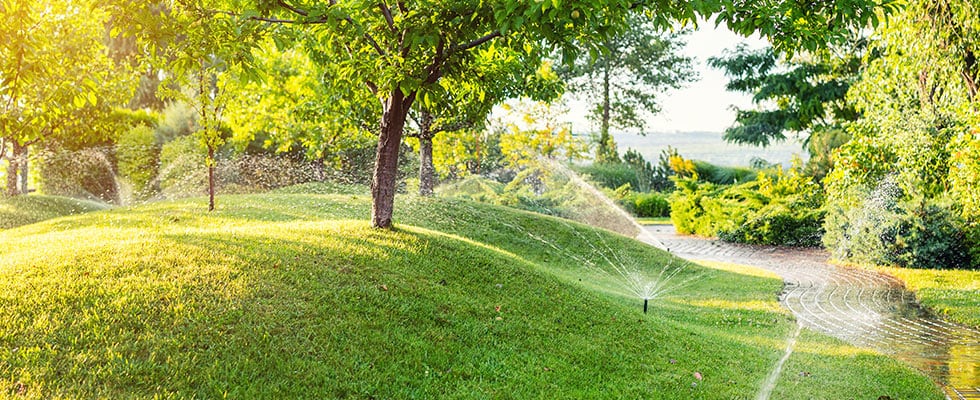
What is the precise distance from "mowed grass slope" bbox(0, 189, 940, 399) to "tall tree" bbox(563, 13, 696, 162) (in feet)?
79.8

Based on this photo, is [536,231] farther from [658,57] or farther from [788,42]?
[658,57]

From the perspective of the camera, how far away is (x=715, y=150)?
36406 millimetres

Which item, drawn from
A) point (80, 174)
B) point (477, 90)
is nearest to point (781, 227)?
point (477, 90)

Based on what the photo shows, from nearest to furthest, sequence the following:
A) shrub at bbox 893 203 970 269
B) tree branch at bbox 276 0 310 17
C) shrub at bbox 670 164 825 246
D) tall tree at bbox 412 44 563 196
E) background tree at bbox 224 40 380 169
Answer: tree branch at bbox 276 0 310 17 < tall tree at bbox 412 44 563 196 < shrub at bbox 893 203 970 269 < background tree at bbox 224 40 380 169 < shrub at bbox 670 164 825 246

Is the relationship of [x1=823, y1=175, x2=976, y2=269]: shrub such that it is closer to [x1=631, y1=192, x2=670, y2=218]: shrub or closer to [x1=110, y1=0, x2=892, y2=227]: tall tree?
[x1=110, y1=0, x2=892, y2=227]: tall tree

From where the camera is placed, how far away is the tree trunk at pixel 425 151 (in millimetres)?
13609

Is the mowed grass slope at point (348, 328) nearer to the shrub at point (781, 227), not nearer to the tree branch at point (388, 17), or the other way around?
the tree branch at point (388, 17)

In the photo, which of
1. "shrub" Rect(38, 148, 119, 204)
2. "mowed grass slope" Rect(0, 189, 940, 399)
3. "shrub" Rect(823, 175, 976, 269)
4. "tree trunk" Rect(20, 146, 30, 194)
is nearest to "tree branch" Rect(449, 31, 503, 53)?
"mowed grass slope" Rect(0, 189, 940, 399)

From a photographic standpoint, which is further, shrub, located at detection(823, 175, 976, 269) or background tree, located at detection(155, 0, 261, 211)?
shrub, located at detection(823, 175, 976, 269)

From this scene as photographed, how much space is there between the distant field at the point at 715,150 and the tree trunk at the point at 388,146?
23.6 m

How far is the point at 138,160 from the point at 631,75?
21542mm

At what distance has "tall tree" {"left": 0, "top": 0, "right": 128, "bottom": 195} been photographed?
20.2 feet

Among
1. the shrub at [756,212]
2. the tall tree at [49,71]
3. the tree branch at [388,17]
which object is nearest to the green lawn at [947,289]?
the shrub at [756,212]

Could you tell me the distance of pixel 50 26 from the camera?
36.2ft
